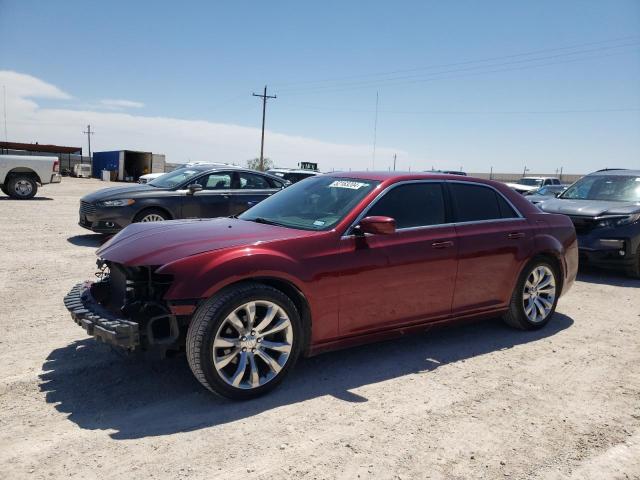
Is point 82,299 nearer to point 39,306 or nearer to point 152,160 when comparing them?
point 39,306

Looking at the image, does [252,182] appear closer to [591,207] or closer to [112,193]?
[112,193]

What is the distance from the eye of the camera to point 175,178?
10.3 meters

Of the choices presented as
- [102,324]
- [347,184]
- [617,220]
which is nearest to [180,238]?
[102,324]

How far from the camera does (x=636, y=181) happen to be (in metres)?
8.91

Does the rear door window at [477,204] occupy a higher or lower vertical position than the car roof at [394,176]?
lower

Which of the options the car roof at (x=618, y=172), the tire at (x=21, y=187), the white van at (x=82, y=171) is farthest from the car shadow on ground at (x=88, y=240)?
the white van at (x=82, y=171)

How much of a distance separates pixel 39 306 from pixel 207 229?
2.59 meters

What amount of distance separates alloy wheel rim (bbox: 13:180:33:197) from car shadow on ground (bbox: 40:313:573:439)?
16.0m

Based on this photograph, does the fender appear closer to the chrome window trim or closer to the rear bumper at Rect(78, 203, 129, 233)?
the chrome window trim

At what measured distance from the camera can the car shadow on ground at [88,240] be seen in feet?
30.1

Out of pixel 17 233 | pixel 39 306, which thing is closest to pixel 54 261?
pixel 39 306

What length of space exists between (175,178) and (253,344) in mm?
7505

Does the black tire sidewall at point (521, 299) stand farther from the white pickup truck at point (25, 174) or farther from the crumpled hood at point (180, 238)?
the white pickup truck at point (25, 174)

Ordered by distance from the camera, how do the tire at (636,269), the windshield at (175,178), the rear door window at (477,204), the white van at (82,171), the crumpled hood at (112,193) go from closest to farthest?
1. the rear door window at (477,204)
2. the tire at (636,269)
3. the crumpled hood at (112,193)
4. the windshield at (175,178)
5. the white van at (82,171)
